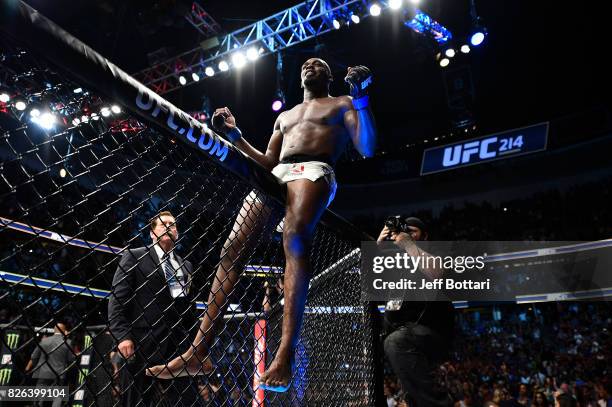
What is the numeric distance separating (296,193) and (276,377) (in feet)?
2.19

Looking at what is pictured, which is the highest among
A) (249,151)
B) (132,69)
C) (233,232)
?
(132,69)

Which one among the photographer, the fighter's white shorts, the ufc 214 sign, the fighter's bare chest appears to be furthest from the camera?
the ufc 214 sign

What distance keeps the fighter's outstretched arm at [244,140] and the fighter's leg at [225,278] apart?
0.25m

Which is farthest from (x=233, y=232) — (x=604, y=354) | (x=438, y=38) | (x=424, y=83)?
(x=424, y=83)

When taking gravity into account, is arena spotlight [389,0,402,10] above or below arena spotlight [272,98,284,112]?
above

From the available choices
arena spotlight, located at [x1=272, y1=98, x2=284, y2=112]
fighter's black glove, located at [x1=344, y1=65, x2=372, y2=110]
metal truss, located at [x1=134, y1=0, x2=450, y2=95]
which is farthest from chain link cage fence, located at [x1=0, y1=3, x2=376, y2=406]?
arena spotlight, located at [x1=272, y1=98, x2=284, y2=112]

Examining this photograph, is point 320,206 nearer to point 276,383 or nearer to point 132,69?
point 276,383

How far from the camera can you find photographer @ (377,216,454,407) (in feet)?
7.22

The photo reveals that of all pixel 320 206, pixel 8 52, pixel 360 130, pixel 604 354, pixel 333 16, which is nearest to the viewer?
pixel 8 52

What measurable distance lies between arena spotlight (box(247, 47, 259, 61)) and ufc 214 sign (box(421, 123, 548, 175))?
26.4 ft

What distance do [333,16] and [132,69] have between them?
16.7ft

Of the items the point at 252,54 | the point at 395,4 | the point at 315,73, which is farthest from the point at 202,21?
the point at 315,73

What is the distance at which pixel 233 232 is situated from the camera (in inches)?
68.8
